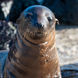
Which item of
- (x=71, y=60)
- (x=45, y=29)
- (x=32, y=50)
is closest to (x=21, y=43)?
(x=32, y=50)

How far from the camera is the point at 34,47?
2342 mm

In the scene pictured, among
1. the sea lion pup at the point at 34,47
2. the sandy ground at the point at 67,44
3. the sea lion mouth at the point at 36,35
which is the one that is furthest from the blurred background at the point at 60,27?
the sea lion mouth at the point at 36,35

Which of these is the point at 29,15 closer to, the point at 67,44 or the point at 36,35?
the point at 36,35

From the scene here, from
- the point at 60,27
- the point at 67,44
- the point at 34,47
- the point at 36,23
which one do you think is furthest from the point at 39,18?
the point at 60,27

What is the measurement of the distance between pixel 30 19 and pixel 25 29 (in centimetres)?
11

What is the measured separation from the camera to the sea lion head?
2.23 m

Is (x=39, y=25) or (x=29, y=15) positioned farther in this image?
(x=29, y=15)

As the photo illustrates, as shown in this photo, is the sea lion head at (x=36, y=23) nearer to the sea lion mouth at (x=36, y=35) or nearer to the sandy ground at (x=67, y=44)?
the sea lion mouth at (x=36, y=35)

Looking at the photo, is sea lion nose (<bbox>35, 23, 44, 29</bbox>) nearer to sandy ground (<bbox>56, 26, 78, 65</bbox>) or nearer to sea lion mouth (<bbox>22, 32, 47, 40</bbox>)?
sea lion mouth (<bbox>22, 32, 47, 40</bbox>)

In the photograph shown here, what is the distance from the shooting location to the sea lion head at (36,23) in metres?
2.23

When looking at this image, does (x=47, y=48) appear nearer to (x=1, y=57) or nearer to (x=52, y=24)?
(x=52, y=24)

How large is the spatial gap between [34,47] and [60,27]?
486 cm

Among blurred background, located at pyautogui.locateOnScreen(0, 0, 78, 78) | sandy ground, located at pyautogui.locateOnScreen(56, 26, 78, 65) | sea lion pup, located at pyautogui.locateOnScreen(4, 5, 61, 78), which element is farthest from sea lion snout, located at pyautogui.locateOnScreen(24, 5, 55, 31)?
sandy ground, located at pyautogui.locateOnScreen(56, 26, 78, 65)

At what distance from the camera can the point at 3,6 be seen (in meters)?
6.05
